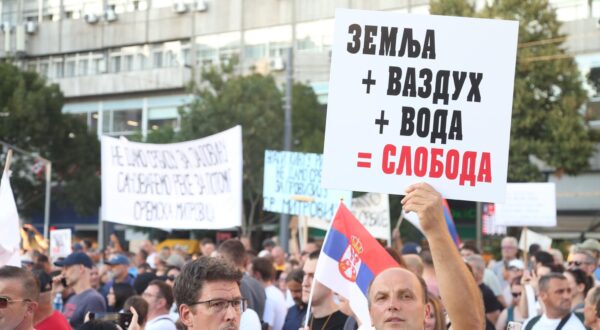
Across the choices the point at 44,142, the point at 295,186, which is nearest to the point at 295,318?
the point at 295,186

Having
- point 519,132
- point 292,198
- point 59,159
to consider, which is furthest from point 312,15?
point 292,198

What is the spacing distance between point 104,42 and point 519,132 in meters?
27.1

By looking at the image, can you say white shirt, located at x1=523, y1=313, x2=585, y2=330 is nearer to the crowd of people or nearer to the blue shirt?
the crowd of people

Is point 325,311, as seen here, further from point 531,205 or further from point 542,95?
point 542,95

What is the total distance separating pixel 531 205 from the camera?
1669 centimetres

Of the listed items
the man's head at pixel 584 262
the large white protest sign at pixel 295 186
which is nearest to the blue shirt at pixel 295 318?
the man's head at pixel 584 262

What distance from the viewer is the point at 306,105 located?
130 feet

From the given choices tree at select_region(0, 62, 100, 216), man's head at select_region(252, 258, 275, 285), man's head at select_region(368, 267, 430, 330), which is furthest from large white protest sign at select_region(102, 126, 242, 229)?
tree at select_region(0, 62, 100, 216)

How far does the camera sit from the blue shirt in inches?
346

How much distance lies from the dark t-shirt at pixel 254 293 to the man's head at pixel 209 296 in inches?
158

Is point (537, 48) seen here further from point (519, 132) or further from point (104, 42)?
point (104, 42)

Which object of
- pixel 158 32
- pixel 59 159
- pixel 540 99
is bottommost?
pixel 59 159

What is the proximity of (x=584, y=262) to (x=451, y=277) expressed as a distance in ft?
21.4

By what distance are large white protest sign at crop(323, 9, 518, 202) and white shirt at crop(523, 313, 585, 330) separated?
3167mm
